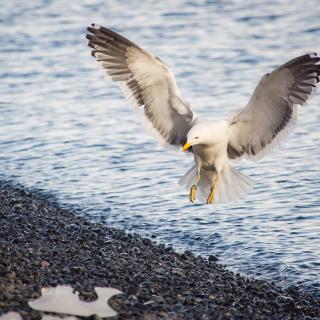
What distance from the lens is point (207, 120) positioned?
942 cm

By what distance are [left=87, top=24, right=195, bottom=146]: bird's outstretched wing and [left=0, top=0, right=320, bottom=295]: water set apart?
1362 millimetres

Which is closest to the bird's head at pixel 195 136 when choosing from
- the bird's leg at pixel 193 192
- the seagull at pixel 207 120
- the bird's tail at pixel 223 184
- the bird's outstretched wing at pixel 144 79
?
the seagull at pixel 207 120

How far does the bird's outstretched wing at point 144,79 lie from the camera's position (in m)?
9.41

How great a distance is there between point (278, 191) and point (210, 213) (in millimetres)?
1002

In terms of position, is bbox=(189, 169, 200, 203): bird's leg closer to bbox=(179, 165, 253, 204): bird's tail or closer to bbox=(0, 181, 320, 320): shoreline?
bbox=(179, 165, 253, 204): bird's tail

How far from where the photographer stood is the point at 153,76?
31.0 feet

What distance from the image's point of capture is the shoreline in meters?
7.27

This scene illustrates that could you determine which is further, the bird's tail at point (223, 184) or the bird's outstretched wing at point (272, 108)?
the bird's tail at point (223, 184)

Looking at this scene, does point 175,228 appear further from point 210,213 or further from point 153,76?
point 153,76

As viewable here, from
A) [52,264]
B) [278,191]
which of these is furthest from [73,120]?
[52,264]

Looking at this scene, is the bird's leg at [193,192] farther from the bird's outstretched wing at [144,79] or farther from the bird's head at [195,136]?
the bird's head at [195,136]

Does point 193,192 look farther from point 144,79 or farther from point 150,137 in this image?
point 150,137

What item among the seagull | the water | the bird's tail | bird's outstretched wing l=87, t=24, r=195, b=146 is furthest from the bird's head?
the water

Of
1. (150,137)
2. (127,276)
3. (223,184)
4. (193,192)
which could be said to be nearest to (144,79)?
(193,192)
